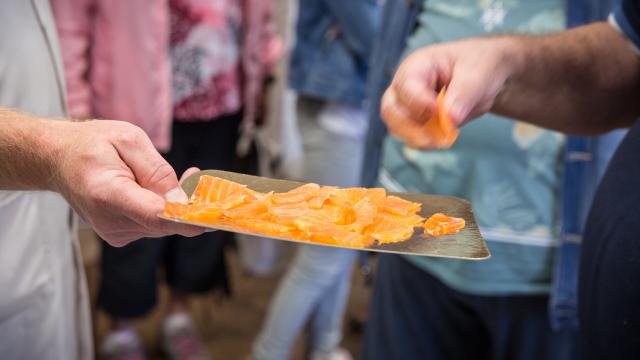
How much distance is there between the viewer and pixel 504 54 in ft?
2.90

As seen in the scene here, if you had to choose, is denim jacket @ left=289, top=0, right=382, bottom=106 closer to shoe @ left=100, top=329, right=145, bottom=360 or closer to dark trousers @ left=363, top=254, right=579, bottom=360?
dark trousers @ left=363, top=254, right=579, bottom=360

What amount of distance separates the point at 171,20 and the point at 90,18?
0.22m

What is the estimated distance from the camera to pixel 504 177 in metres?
1.09

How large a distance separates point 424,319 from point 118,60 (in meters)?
1.11

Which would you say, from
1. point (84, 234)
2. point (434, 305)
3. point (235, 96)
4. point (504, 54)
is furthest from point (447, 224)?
point (84, 234)

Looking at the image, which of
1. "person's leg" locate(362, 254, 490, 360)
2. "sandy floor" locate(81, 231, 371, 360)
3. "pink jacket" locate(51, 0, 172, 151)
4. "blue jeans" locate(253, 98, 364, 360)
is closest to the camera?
"person's leg" locate(362, 254, 490, 360)

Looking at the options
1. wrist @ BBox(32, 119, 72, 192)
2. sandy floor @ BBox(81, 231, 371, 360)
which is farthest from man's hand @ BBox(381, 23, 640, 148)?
sandy floor @ BBox(81, 231, 371, 360)

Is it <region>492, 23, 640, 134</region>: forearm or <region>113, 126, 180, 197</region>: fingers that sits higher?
<region>492, 23, 640, 134</region>: forearm

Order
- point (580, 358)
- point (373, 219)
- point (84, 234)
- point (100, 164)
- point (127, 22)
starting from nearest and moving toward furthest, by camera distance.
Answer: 1. point (100, 164)
2. point (373, 219)
3. point (580, 358)
4. point (127, 22)
5. point (84, 234)

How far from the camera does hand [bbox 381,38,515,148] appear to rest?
0.78 metres

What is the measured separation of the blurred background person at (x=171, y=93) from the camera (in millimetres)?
1658

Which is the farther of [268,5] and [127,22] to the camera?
[268,5]

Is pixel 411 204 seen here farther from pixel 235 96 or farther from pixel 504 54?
pixel 235 96

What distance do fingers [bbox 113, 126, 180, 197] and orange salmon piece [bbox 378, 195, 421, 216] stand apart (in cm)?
30
